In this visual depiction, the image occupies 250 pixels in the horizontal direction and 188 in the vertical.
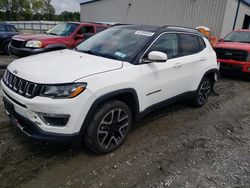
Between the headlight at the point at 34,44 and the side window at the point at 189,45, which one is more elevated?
the side window at the point at 189,45

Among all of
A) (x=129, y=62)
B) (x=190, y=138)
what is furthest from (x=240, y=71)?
(x=129, y=62)

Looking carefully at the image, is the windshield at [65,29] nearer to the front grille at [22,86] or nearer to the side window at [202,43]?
the side window at [202,43]

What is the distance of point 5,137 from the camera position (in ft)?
10.8

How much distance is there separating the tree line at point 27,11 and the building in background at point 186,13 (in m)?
38.5

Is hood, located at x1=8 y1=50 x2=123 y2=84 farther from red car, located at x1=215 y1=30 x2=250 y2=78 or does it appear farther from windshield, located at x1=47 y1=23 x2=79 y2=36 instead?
red car, located at x1=215 y1=30 x2=250 y2=78

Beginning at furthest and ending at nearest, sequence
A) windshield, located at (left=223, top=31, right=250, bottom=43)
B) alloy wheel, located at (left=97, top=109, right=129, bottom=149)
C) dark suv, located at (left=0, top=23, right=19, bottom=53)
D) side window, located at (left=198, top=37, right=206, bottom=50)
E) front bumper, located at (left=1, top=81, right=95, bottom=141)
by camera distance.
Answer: dark suv, located at (left=0, top=23, right=19, bottom=53) < windshield, located at (left=223, top=31, right=250, bottom=43) < side window, located at (left=198, top=37, right=206, bottom=50) < alloy wheel, located at (left=97, top=109, right=129, bottom=149) < front bumper, located at (left=1, top=81, right=95, bottom=141)

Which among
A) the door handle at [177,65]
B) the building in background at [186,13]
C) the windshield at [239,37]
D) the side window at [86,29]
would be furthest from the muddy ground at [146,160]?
the building in background at [186,13]

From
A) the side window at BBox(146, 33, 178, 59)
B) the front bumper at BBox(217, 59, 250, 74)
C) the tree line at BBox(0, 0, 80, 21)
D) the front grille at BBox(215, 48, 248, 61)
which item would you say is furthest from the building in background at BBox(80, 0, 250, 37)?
the tree line at BBox(0, 0, 80, 21)

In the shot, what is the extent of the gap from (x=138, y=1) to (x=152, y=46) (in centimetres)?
1671

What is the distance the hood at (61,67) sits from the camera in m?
2.56

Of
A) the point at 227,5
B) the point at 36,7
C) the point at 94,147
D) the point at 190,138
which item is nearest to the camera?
the point at 94,147

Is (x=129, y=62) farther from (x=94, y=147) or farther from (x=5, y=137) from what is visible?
(x=5, y=137)

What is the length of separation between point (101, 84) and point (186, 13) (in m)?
14.4

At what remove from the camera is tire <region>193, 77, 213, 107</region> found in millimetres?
4738
